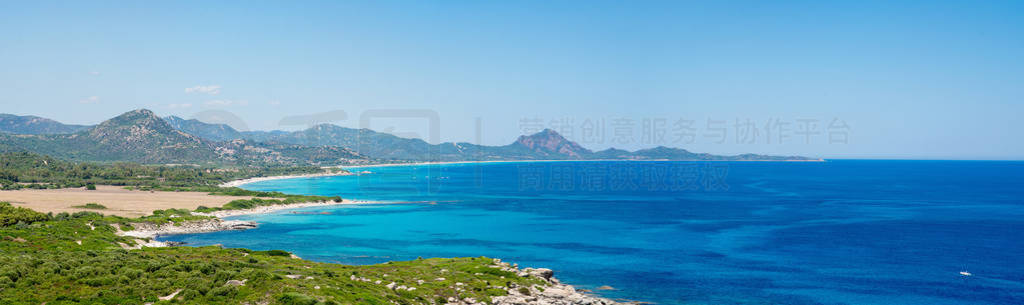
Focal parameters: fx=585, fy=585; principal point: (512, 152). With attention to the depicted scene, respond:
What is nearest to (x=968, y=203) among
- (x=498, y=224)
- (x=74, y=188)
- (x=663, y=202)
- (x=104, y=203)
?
(x=663, y=202)

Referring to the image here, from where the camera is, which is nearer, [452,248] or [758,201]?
[452,248]

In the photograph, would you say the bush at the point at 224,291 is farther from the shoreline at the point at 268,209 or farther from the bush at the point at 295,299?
the shoreline at the point at 268,209

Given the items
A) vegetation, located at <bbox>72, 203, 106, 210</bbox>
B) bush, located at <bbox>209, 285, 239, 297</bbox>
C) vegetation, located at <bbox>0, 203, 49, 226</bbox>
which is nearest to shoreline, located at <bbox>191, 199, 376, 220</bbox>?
vegetation, located at <bbox>72, 203, 106, 210</bbox>

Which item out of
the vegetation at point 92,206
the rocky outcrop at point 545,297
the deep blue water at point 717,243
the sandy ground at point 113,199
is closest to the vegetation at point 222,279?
the rocky outcrop at point 545,297

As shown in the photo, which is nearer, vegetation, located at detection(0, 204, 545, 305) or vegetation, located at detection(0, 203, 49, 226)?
vegetation, located at detection(0, 204, 545, 305)

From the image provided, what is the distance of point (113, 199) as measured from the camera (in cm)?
14088

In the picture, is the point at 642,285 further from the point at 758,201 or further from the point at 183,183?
the point at 183,183

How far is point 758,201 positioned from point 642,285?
117054mm

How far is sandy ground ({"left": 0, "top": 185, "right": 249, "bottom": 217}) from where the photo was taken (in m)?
119

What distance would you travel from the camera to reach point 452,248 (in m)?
83.2

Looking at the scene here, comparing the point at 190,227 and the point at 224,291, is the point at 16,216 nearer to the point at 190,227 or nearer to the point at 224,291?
the point at 190,227

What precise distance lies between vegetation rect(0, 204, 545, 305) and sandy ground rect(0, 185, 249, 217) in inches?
2528

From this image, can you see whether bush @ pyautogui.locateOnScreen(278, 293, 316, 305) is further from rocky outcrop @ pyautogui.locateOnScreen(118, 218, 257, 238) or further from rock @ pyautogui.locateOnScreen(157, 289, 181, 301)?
rocky outcrop @ pyautogui.locateOnScreen(118, 218, 257, 238)

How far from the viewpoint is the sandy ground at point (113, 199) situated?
119 metres
